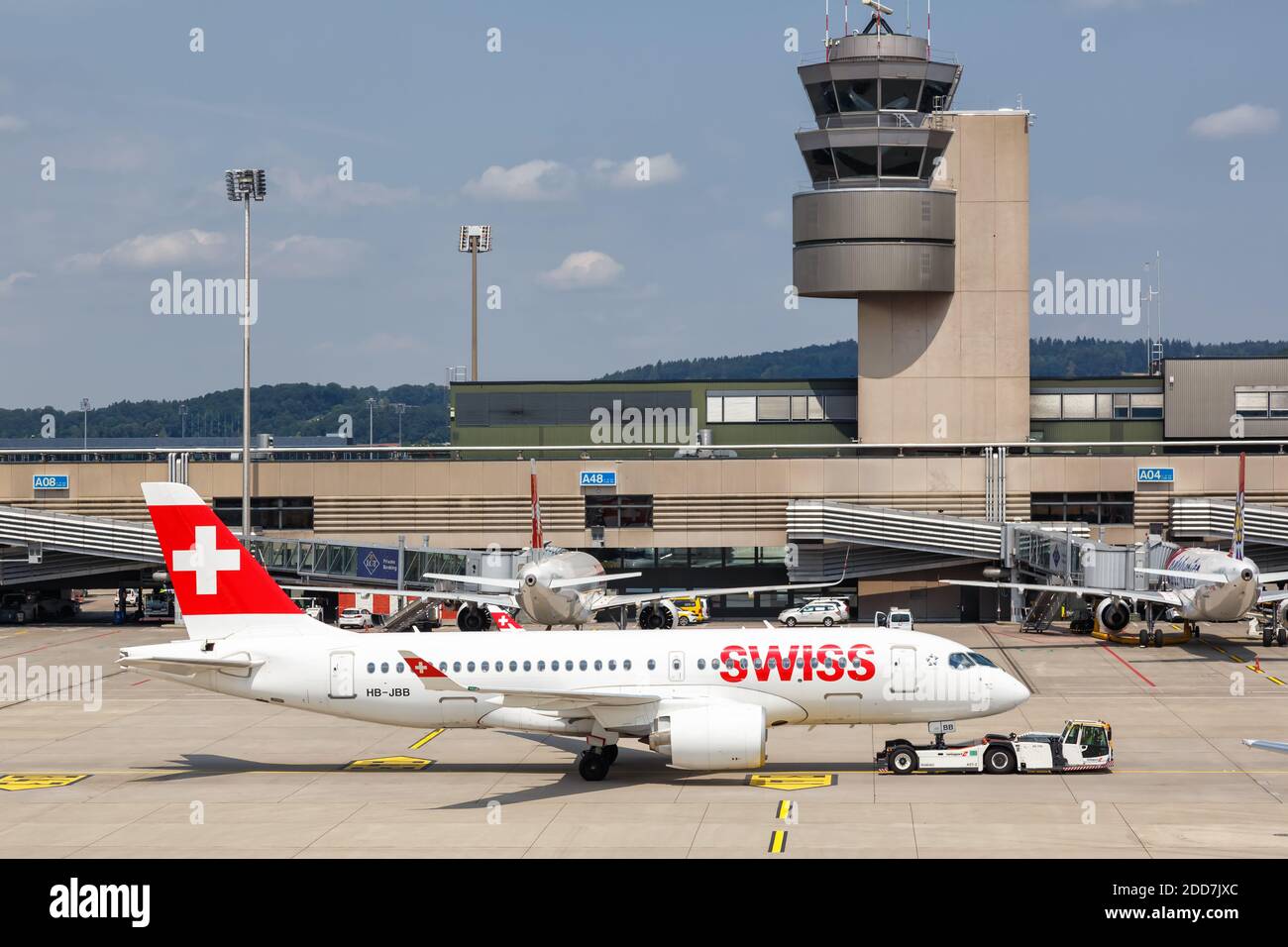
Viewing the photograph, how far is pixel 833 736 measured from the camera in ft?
162

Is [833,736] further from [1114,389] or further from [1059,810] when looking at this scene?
[1114,389]

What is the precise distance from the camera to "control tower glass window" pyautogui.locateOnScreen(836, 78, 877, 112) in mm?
→ 99062

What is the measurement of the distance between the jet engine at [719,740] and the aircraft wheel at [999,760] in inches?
267

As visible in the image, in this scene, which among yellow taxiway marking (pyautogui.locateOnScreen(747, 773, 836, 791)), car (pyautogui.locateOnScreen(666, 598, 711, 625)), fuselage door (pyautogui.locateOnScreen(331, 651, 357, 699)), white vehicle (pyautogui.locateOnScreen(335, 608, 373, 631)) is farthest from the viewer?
car (pyautogui.locateOnScreen(666, 598, 711, 625))

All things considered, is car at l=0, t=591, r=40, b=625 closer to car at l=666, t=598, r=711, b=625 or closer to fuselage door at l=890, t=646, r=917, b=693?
car at l=666, t=598, r=711, b=625

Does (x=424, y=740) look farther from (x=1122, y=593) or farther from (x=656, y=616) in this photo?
(x=1122, y=593)

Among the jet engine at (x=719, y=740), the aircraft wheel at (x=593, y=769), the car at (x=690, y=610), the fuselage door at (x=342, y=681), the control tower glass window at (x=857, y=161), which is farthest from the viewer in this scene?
the control tower glass window at (x=857, y=161)

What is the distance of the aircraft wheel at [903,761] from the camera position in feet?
138

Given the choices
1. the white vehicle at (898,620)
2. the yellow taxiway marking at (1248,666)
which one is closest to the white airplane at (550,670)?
the yellow taxiway marking at (1248,666)

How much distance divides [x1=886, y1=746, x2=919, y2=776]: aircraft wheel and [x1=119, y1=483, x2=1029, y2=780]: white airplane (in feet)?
3.44

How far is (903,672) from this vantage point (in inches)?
1649

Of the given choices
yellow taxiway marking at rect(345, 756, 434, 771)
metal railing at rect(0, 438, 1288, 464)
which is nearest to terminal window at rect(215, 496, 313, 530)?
metal railing at rect(0, 438, 1288, 464)

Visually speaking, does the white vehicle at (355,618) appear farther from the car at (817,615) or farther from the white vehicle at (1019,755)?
the white vehicle at (1019,755)

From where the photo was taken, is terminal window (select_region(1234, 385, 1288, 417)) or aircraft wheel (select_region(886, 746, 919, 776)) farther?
terminal window (select_region(1234, 385, 1288, 417))
